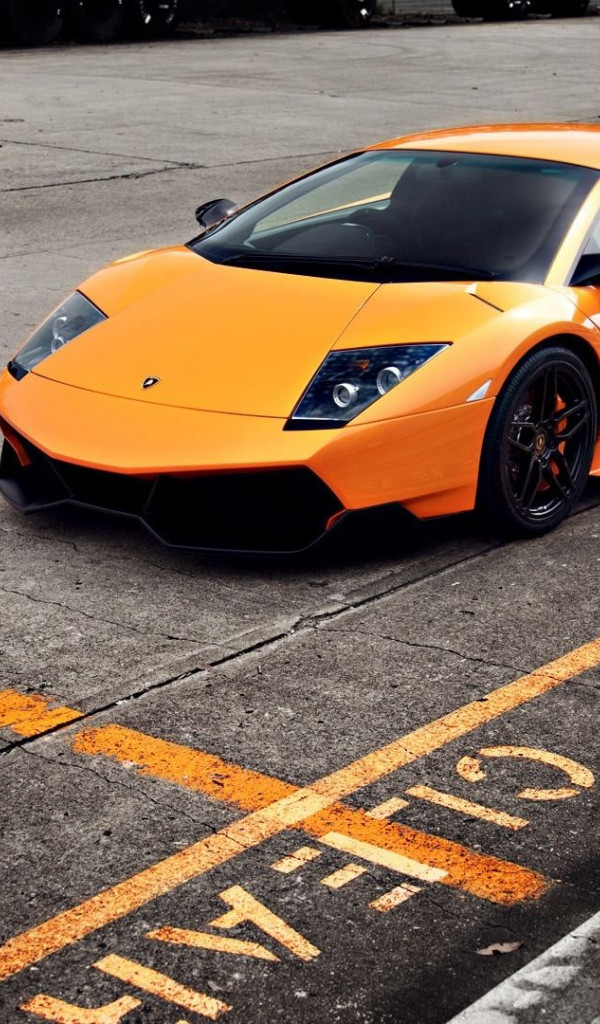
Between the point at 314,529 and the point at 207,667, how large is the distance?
2.67ft

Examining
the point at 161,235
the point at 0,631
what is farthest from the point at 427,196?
the point at 161,235

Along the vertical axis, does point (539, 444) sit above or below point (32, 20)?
below

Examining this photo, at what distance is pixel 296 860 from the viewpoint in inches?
128

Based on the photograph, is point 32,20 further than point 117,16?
No

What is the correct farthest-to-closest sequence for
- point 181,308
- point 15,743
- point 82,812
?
point 181,308
point 15,743
point 82,812

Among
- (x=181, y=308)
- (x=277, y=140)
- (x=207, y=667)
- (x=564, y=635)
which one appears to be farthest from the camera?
(x=277, y=140)

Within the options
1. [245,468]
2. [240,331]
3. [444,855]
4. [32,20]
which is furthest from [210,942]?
[32,20]

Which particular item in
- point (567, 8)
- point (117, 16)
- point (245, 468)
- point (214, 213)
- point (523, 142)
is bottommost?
point (245, 468)

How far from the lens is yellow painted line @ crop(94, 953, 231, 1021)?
9.03ft

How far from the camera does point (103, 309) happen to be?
569cm

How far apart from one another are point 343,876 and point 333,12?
31277 millimetres

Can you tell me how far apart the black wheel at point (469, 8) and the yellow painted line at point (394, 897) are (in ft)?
113

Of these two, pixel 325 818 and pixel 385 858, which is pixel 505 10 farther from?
pixel 385 858

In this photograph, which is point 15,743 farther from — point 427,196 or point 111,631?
point 427,196
